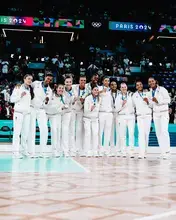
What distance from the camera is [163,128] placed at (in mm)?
9180

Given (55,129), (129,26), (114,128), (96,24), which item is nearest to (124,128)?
(114,128)

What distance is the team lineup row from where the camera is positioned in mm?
8852

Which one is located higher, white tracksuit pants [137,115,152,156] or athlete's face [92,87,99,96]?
athlete's face [92,87,99,96]

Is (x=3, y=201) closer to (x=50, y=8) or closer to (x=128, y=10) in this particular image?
(x=50, y=8)

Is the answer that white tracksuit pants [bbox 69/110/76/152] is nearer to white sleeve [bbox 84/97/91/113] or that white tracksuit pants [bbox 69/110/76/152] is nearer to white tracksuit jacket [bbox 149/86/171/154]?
white sleeve [bbox 84/97/91/113]

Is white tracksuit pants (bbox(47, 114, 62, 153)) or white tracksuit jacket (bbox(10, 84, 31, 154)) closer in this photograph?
white tracksuit jacket (bbox(10, 84, 31, 154))

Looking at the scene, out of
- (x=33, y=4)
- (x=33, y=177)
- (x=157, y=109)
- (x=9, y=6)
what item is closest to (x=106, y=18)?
(x=33, y=4)

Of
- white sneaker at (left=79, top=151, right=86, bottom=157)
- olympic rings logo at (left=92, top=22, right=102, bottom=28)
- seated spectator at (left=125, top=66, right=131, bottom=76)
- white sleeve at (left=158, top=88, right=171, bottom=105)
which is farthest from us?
olympic rings logo at (left=92, top=22, right=102, bottom=28)

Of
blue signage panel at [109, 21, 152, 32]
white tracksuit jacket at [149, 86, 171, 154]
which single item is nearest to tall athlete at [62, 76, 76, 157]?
white tracksuit jacket at [149, 86, 171, 154]

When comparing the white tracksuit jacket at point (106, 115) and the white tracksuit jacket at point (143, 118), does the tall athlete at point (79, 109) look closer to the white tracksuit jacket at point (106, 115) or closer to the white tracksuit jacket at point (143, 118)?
the white tracksuit jacket at point (106, 115)

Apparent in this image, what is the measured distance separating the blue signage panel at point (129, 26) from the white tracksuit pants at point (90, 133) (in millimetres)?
17109

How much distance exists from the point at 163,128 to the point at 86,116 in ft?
5.92

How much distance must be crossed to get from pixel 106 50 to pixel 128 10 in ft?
Result: 10.9

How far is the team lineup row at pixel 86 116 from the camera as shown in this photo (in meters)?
8.85
